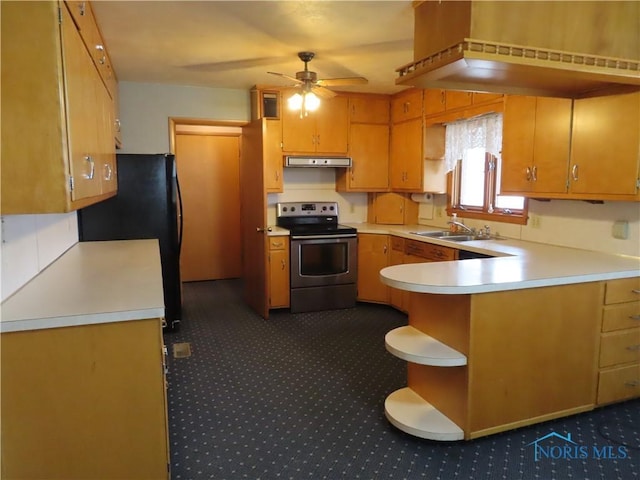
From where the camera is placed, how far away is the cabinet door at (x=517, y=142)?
3.25 m

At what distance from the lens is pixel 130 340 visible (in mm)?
1646

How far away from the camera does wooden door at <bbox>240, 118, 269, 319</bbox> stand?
4.36 meters

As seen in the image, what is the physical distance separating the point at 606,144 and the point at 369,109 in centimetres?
272

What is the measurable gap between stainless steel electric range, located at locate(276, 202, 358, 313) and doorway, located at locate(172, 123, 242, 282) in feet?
5.63

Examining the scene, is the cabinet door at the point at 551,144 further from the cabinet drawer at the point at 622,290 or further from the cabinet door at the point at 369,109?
the cabinet door at the point at 369,109

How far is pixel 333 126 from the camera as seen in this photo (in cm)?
490

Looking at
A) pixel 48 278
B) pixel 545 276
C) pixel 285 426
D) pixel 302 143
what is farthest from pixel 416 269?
pixel 302 143

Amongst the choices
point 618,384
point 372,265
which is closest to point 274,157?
point 372,265

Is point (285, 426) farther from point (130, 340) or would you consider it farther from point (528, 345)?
point (528, 345)

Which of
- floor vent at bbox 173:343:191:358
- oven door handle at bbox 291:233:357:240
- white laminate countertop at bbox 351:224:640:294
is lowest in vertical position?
floor vent at bbox 173:343:191:358

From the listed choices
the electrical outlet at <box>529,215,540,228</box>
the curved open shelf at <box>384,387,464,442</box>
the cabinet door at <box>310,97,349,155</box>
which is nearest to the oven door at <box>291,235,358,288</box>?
the cabinet door at <box>310,97,349,155</box>

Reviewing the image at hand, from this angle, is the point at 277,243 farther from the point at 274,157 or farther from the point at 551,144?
the point at 551,144

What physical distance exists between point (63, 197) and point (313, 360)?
2360mm

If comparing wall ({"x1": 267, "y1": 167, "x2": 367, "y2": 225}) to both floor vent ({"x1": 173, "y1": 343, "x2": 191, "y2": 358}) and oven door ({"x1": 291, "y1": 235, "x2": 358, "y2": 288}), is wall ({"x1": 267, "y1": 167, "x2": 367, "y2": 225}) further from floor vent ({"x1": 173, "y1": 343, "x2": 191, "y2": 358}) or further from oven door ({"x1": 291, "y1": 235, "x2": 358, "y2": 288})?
floor vent ({"x1": 173, "y1": 343, "x2": 191, "y2": 358})
